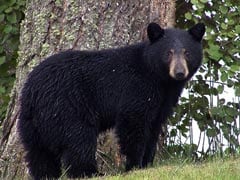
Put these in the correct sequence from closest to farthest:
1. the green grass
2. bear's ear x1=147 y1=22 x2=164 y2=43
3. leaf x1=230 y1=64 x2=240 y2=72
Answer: the green grass
bear's ear x1=147 y1=22 x2=164 y2=43
leaf x1=230 y1=64 x2=240 y2=72

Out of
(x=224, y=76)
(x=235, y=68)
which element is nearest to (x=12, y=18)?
(x=224, y=76)

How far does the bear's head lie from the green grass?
3.15 feet

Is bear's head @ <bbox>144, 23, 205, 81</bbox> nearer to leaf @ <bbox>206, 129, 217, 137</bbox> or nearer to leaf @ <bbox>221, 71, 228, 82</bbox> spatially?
leaf @ <bbox>221, 71, 228, 82</bbox>

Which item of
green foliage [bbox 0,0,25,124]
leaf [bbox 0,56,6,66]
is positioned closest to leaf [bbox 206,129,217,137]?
green foliage [bbox 0,0,25,124]

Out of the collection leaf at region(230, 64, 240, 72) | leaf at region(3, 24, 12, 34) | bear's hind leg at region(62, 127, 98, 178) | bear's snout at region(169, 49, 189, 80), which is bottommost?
bear's hind leg at region(62, 127, 98, 178)

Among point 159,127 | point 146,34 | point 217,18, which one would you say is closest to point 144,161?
point 159,127

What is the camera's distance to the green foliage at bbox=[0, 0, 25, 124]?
10.7 m

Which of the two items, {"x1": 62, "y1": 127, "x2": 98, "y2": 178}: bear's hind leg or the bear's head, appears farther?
the bear's head

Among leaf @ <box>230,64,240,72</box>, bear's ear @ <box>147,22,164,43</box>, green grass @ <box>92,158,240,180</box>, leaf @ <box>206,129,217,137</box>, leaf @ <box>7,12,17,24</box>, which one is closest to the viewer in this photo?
green grass @ <box>92,158,240,180</box>

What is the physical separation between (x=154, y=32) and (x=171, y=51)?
0.96ft

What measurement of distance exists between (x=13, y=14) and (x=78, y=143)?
2.53 metres

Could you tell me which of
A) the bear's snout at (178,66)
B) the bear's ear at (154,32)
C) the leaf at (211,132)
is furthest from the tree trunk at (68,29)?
the leaf at (211,132)

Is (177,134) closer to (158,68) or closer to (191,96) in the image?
(191,96)

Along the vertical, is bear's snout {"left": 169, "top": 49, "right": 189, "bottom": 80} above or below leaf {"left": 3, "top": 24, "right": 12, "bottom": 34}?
below
